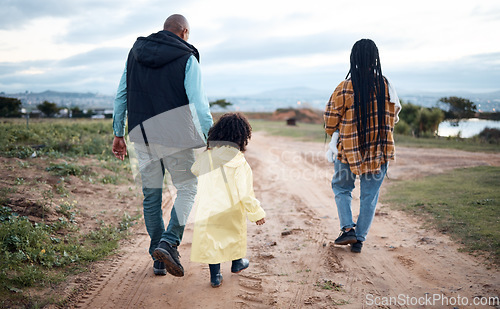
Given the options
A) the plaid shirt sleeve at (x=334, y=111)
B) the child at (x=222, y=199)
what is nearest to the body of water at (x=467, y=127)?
the plaid shirt sleeve at (x=334, y=111)

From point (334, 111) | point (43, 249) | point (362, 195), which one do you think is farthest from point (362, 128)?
point (43, 249)

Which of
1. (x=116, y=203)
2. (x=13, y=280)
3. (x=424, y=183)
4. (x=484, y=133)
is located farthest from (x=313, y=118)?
(x=13, y=280)

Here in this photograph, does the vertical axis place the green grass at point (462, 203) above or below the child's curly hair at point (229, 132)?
below

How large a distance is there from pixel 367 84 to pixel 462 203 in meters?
3.15

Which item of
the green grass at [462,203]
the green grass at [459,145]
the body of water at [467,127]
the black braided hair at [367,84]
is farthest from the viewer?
the body of water at [467,127]

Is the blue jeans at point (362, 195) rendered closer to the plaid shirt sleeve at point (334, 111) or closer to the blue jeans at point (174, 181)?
the plaid shirt sleeve at point (334, 111)

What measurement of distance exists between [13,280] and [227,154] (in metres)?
2.14

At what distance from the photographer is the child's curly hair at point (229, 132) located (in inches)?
131

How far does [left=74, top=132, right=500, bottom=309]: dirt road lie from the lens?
3111 millimetres

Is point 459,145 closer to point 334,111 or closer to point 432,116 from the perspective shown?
point 432,116

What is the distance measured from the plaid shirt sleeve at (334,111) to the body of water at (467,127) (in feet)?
51.2

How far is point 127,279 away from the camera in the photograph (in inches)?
139

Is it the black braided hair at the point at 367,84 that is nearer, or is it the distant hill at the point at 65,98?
the black braided hair at the point at 367,84

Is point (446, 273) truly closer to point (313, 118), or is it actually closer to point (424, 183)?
point (424, 183)
